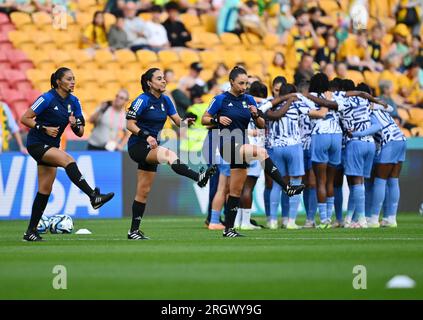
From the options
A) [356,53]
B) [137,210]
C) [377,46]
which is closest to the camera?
[137,210]

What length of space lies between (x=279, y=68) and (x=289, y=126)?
9.39m

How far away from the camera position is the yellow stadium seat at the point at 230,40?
28.8 metres

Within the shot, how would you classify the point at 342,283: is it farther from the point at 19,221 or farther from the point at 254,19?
the point at 254,19

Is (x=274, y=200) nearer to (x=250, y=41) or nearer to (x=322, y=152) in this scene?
(x=322, y=152)

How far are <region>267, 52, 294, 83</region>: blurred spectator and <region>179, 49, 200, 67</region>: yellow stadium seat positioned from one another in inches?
71.1

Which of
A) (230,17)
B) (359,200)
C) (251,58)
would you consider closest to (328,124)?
(359,200)

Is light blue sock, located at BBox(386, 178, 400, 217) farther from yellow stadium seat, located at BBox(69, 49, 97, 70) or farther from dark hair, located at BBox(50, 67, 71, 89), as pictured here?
yellow stadium seat, located at BBox(69, 49, 97, 70)

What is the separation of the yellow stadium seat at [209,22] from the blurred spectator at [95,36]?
295cm

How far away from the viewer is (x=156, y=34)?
28.0 meters

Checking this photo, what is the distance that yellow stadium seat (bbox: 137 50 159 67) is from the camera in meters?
27.5

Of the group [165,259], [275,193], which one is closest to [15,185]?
[275,193]

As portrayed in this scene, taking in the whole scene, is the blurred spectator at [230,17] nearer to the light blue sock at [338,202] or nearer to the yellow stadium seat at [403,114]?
the yellow stadium seat at [403,114]

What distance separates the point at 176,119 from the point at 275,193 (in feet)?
13.5

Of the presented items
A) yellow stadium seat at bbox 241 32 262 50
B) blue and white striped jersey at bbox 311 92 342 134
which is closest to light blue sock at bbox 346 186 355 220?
blue and white striped jersey at bbox 311 92 342 134
